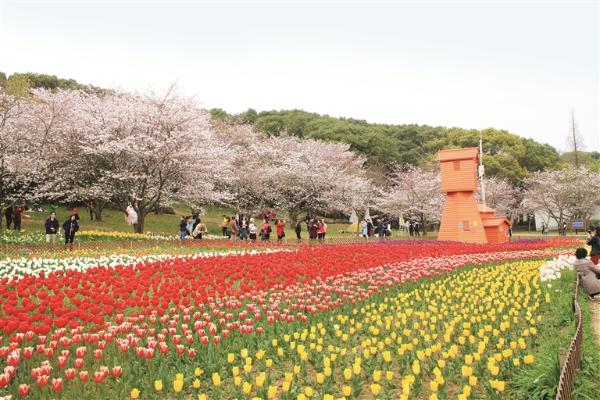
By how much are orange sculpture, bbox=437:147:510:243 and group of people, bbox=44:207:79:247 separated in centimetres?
2092

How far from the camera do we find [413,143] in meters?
76.2

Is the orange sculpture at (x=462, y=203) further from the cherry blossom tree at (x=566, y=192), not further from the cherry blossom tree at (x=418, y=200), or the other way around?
the cherry blossom tree at (x=566, y=192)

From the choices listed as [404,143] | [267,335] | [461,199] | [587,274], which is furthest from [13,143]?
[404,143]

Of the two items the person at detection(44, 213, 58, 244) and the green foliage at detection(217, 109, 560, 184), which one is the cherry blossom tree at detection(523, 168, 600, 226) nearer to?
the green foliage at detection(217, 109, 560, 184)

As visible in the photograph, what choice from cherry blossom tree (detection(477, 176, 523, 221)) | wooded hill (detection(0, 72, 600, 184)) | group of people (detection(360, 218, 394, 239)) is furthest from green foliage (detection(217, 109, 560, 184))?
group of people (detection(360, 218, 394, 239))

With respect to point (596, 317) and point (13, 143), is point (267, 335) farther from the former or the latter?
point (13, 143)

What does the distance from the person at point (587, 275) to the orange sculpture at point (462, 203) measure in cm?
1938

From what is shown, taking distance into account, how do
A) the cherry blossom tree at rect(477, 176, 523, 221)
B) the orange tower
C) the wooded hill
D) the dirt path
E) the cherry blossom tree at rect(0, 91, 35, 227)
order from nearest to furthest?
the dirt path
the cherry blossom tree at rect(0, 91, 35, 227)
the orange tower
the cherry blossom tree at rect(477, 176, 523, 221)
the wooded hill

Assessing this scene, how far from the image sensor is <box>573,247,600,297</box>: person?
11.4 meters

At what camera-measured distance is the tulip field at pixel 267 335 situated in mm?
5770

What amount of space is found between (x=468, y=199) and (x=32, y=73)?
176 ft

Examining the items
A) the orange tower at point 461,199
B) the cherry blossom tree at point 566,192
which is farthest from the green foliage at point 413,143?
the orange tower at point 461,199

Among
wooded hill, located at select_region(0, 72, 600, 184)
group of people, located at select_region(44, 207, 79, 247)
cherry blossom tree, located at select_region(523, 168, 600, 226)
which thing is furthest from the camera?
wooded hill, located at select_region(0, 72, 600, 184)

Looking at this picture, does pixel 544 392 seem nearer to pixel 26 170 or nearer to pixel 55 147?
pixel 26 170
